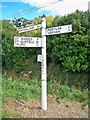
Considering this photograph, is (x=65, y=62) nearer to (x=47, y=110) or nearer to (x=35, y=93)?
(x=35, y=93)

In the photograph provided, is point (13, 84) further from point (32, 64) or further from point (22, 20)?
point (22, 20)

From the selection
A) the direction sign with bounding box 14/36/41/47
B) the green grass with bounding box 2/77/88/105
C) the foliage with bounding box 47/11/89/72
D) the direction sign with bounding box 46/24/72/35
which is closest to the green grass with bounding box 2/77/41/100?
the green grass with bounding box 2/77/88/105

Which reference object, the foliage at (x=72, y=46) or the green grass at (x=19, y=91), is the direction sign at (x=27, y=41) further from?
the foliage at (x=72, y=46)

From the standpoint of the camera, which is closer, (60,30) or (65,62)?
(60,30)

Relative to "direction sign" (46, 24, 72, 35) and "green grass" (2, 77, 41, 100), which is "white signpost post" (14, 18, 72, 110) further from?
"green grass" (2, 77, 41, 100)

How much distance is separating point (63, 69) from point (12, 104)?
4.29m

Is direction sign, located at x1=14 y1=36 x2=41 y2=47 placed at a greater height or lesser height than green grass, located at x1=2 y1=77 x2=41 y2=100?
greater

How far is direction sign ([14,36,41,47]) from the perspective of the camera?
23.6 feet

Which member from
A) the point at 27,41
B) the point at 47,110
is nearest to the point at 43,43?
the point at 27,41

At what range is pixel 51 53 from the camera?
11.7 metres

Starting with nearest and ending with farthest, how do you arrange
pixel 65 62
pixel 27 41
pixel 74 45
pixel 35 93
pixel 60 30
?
1. pixel 60 30
2. pixel 27 41
3. pixel 35 93
4. pixel 74 45
5. pixel 65 62

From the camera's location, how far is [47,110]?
7.07 meters

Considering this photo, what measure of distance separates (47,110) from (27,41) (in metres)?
1.62

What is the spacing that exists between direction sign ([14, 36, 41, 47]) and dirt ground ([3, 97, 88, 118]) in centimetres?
134
